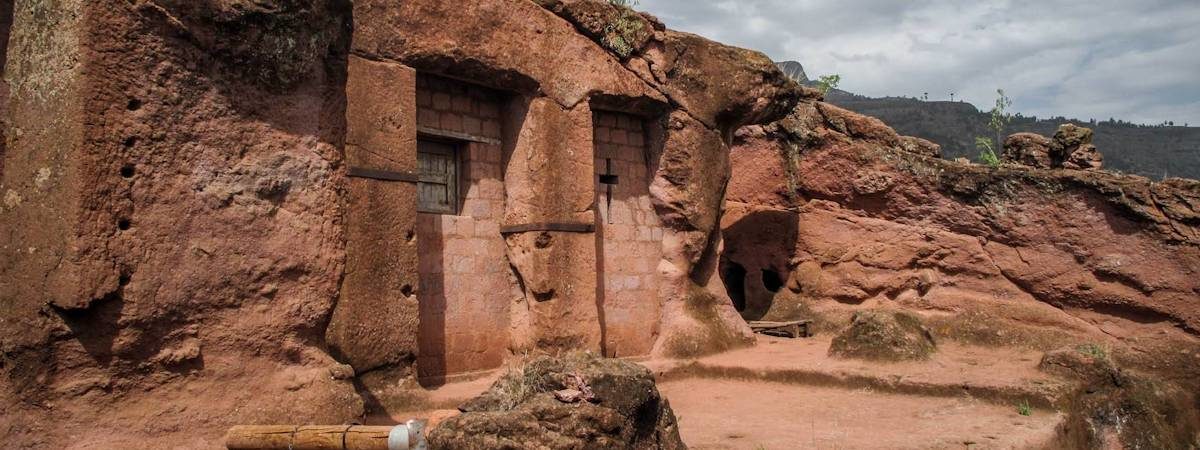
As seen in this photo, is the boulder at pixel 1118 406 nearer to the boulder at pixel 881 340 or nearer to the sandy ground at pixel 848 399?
the sandy ground at pixel 848 399

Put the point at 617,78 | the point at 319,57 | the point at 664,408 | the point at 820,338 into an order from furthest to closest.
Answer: the point at 820,338
the point at 617,78
the point at 319,57
the point at 664,408

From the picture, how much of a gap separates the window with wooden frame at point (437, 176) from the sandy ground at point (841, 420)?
2883mm

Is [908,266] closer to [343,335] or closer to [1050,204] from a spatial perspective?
[1050,204]

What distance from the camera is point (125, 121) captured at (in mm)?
4750

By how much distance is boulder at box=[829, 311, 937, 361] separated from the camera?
9.30 m

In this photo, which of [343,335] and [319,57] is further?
[343,335]

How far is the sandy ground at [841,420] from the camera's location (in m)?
6.39

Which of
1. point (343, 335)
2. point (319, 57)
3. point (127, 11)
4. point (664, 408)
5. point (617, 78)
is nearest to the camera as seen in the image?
point (127, 11)

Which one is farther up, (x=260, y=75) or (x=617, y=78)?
(x=617, y=78)

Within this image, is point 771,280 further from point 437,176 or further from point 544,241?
point 437,176

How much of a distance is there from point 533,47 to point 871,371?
15.3 feet

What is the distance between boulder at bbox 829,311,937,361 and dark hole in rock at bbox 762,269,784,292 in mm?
3621

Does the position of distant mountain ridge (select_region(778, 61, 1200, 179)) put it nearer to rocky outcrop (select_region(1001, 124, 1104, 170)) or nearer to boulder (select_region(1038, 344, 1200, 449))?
rocky outcrop (select_region(1001, 124, 1104, 170))

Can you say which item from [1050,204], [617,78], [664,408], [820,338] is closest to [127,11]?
[664,408]
